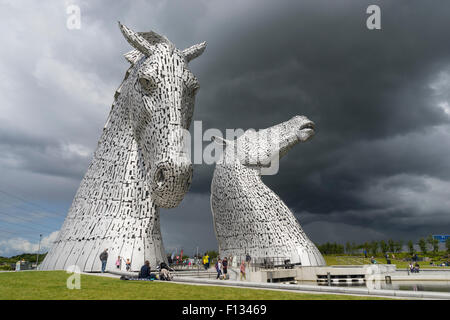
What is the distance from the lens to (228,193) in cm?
2111

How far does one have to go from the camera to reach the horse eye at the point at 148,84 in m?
7.40

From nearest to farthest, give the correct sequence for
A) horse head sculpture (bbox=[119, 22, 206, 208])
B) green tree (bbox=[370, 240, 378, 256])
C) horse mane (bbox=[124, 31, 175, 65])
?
horse head sculpture (bbox=[119, 22, 206, 208]), horse mane (bbox=[124, 31, 175, 65]), green tree (bbox=[370, 240, 378, 256])

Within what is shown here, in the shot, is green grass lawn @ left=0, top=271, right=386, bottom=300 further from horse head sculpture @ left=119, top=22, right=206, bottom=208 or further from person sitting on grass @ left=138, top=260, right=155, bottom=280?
horse head sculpture @ left=119, top=22, right=206, bottom=208

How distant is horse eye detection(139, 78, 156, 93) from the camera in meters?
7.40

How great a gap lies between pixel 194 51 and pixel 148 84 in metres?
2.00

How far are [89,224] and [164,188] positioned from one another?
2.81 meters

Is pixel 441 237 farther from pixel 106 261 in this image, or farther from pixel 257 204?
pixel 106 261

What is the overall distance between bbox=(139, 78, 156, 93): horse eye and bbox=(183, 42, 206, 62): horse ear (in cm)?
162

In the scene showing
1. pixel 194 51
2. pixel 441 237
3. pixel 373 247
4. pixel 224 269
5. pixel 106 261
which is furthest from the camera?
pixel 373 247

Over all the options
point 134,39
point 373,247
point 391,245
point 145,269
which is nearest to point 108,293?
point 145,269

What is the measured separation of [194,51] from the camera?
8758 mm

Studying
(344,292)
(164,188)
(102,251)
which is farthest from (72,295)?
(344,292)

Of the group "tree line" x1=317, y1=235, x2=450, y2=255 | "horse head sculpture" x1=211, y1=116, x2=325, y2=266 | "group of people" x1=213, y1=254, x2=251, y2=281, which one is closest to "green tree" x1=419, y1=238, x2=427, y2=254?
"tree line" x1=317, y1=235, x2=450, y2=255

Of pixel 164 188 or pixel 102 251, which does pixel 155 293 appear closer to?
pixel 164 188
